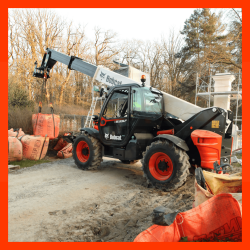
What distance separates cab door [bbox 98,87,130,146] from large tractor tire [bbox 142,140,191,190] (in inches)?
35.9

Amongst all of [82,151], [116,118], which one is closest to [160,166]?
[116,118]

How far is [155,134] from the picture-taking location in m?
5.34

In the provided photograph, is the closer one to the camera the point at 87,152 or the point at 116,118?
the point at 116,118

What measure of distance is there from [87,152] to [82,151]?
0.17m

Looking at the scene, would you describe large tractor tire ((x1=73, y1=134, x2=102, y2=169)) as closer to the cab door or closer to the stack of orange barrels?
the cab door

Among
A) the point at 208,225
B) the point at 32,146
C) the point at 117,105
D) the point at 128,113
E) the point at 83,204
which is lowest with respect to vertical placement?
the point at 83,204

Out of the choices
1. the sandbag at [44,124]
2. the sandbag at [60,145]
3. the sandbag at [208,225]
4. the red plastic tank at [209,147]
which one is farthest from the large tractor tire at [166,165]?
the sandbag at [60,145]

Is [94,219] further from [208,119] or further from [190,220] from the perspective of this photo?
[208,119]

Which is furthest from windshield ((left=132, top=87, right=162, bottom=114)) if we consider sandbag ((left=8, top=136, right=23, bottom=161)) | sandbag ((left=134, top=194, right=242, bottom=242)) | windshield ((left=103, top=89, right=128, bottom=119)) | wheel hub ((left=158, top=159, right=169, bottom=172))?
sandbag ((left=8, top=136, right=23, bottom=161))

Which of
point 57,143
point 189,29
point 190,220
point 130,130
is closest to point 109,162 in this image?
point 130,130

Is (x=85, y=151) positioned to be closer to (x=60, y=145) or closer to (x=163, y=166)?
(x=163, y=166)

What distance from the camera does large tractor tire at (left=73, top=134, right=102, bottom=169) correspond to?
18.7 feet

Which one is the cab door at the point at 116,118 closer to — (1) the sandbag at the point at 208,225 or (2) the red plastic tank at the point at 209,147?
Answer: (2) the red plastic tank at the point at 209,147

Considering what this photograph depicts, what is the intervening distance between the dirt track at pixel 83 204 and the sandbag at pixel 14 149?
1.12m
